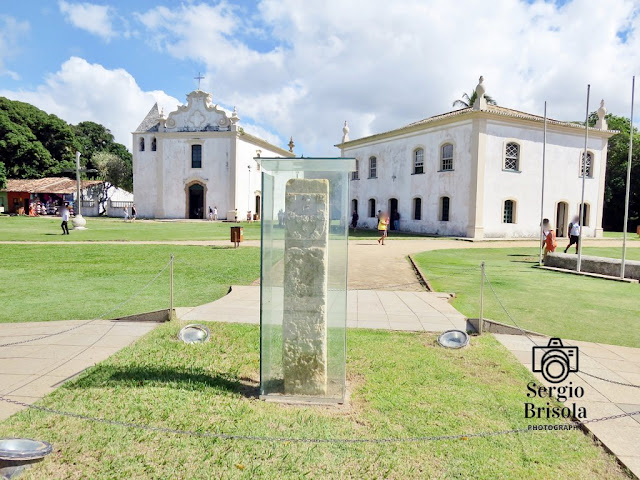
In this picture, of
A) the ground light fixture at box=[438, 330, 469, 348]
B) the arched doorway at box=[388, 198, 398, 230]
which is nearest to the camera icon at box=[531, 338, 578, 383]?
the ground light fixture at box=[438, 330, 469, 348]

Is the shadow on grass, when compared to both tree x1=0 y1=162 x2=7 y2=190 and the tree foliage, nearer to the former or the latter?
the tree foliage

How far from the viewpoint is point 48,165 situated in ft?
152

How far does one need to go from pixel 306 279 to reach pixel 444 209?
23.2 m

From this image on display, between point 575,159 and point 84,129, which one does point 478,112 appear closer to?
point 575,159

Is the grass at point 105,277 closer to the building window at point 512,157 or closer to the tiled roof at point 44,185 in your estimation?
the building window at point 512,157

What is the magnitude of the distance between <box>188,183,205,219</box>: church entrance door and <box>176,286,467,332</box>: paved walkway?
29.9 metres

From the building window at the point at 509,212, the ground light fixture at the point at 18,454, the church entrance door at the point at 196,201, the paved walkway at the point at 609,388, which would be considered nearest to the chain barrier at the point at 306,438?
the paved walkway at the point at 609,388

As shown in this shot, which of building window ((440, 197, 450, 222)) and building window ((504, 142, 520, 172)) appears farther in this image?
building window ((440, 197, 450, 222))

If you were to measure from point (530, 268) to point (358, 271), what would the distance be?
534 cm

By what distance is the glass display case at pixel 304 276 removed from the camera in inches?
149

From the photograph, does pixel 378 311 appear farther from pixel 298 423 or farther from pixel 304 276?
pixel 298 423

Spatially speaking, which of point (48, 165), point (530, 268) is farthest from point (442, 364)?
point (48, 165)

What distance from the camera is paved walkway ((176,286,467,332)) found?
6.43 meters

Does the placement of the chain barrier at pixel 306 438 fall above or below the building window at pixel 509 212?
below
